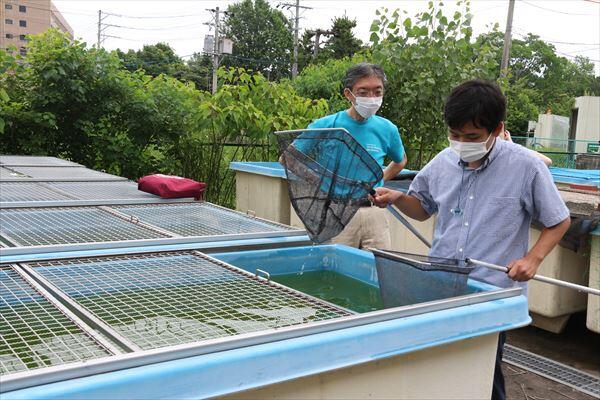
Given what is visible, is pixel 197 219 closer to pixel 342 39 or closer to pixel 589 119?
pixel 589 119

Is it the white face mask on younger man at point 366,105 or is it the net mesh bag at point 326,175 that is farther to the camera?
the white face mask on younger man at point 366,105

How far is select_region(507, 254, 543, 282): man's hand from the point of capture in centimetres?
205

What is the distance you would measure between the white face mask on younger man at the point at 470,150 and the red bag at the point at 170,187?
1961 millimetres

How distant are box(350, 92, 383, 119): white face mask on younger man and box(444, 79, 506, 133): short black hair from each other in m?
1.25

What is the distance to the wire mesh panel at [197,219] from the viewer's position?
2.83 m

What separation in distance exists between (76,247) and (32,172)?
2.61 metres

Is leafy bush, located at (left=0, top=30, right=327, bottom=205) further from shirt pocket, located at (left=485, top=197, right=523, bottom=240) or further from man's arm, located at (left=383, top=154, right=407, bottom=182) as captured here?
shirt pocket, located at (left=485, top=197, right=523, bottom=240)

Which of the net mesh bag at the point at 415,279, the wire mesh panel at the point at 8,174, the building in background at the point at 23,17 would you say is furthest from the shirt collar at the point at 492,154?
the building in background at the point at 23,17

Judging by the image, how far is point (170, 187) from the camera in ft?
12.1

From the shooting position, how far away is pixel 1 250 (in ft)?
7.20

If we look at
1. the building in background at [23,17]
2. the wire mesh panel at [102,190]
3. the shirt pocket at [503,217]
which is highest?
the building in background at [23,17]

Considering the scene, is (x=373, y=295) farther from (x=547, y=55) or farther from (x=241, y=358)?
(x=547, y=55)

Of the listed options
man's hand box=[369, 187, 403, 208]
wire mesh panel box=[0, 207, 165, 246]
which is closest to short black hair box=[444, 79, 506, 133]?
man's hand box=[369, 187, 403, 208]

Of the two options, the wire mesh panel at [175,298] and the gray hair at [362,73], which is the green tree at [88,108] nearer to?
the gray hair at [362,73]
